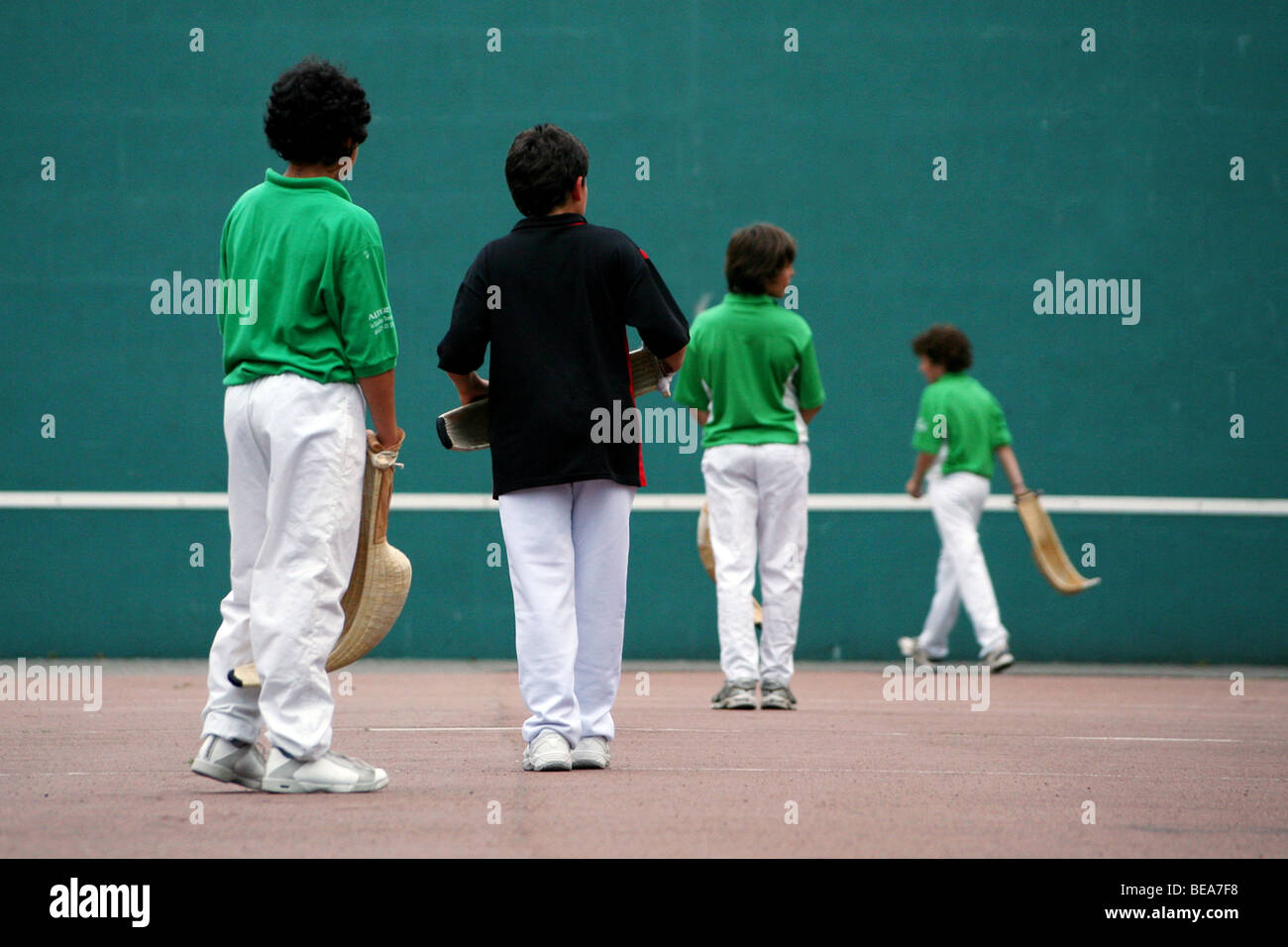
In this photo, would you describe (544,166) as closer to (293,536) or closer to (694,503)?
(293,536)

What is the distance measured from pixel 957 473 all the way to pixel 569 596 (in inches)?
255

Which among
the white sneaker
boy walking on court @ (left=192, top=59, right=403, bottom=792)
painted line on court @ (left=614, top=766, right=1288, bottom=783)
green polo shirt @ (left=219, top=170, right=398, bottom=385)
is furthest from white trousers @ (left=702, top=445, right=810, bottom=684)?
green polo shirt @ (left=219, top=170, right=398, bottom=385)

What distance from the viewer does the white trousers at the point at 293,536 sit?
503 cm

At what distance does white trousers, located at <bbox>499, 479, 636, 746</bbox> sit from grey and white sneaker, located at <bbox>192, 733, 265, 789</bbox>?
0.97 m

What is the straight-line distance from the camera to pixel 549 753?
5945 millimetres

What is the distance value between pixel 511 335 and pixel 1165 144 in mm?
8253

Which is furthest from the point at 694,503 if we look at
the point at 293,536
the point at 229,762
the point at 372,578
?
the point at 293,536

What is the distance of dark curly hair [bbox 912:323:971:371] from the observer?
12.1 meters

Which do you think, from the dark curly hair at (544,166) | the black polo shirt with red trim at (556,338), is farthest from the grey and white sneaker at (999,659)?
the dark curly hair at (544,166)

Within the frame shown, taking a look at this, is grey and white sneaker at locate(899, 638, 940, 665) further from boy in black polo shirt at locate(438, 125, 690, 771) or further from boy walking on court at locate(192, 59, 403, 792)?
boy walking on court at locate(192, 59, 403, 792)

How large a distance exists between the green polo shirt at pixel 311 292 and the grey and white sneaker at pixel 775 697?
167 inches

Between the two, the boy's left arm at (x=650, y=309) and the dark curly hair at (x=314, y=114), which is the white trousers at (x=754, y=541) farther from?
the dark curly hair at (x=314, y=114)
